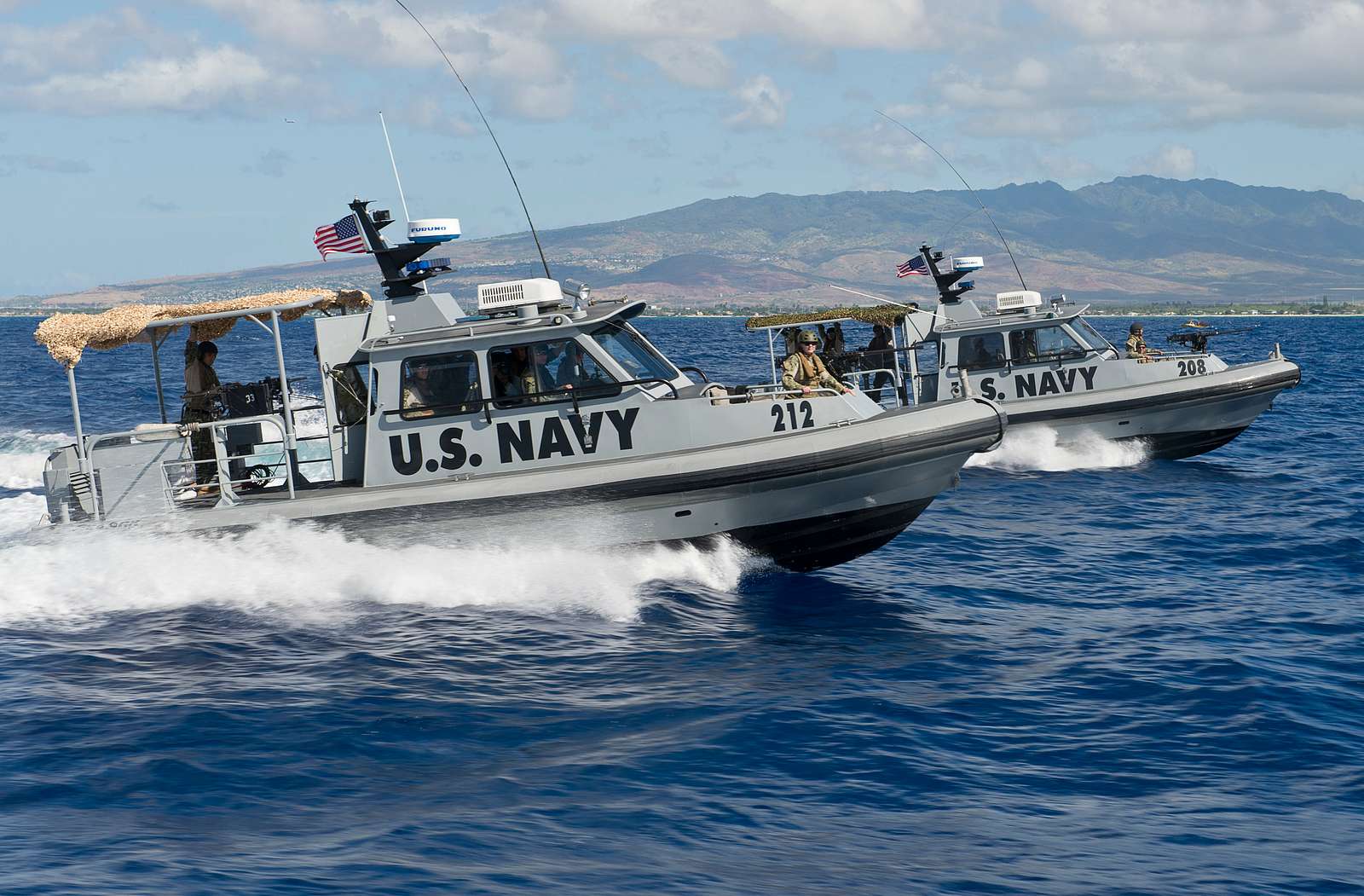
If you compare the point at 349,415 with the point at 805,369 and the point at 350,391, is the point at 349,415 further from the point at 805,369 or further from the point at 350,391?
the point at 805,369

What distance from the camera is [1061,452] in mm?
20359

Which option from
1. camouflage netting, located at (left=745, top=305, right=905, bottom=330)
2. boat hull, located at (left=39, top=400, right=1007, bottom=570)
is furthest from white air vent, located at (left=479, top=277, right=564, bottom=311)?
camouflage netting, located at (left=745, top=305, right=905, bottom=330)

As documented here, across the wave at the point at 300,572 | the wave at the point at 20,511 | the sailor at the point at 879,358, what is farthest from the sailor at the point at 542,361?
the sailor at the point at 879,358

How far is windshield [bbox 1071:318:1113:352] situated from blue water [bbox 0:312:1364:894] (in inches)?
261

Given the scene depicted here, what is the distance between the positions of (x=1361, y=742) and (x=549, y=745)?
5.02m

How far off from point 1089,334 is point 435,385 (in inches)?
515

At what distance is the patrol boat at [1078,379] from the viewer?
2014 cm

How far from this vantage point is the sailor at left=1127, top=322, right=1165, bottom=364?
68.4 feet

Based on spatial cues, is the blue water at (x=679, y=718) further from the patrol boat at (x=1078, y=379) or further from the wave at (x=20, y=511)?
the patrol boat at (x=1078, y=379)

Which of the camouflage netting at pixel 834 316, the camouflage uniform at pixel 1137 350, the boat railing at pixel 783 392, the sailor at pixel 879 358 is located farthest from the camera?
the camouflage uniform at pixel 1137 350

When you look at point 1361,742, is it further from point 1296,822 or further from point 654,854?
point 654,854

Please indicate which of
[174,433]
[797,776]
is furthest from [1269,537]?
[174,433]

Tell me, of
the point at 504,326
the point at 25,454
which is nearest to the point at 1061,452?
the point at 504,326

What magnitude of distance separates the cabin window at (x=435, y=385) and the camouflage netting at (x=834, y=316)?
8.02 m
